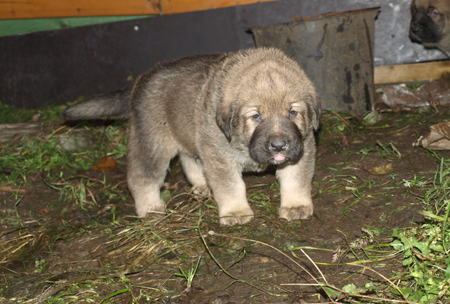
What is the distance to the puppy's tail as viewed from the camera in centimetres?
410

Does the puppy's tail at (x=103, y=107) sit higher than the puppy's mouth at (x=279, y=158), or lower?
higher

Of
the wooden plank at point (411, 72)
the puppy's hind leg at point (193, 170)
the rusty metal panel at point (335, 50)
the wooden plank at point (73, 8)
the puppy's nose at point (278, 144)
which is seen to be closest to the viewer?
the puppy's nose at point (278, 144)

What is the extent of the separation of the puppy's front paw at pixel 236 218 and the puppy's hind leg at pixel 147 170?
775mm

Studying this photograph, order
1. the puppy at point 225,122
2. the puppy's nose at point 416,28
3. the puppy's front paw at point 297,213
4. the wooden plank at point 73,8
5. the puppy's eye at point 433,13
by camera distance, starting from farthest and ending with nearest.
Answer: the wooden plank at point 73,8
the puppy's eye at point 433,13
the puppy's nose at point 416,28
the puppy's front paw at point 297,213
the puppy at point 225,122

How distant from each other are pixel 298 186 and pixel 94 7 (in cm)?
528

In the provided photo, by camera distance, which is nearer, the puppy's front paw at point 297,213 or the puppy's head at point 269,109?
the puppy's head at point 269,109

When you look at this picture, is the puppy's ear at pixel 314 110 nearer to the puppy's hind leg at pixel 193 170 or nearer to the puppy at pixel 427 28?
the puppy's hind leg at pixel 193 170

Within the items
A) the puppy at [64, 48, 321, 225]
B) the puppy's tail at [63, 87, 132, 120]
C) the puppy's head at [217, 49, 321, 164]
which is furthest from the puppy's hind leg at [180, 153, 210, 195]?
the puppy's head at [217, 49, 321, 164]

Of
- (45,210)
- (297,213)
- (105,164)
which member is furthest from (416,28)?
(45,210)

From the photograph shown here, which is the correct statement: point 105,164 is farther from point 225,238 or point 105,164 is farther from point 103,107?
point 225,238

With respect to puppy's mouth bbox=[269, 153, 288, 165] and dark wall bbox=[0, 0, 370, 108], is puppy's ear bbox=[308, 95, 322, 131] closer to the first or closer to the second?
puppy's mouth bbox=[269, 153, 288, 165]

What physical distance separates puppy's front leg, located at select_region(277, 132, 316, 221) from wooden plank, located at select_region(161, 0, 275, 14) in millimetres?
3746

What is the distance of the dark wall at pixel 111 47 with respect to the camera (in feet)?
21.7

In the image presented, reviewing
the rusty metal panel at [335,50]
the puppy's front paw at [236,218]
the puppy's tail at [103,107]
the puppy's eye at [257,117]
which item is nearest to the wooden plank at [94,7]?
the rusty metal panel at [335,50]
